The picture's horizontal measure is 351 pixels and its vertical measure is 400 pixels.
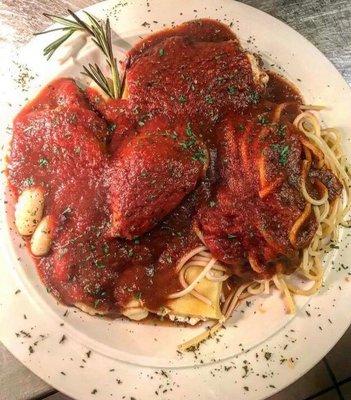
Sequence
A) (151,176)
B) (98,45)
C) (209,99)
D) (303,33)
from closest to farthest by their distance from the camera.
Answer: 1. (151,176)
2. (209,99)
3. (98,45)
4. (303,33)

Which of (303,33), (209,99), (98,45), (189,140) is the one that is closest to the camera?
(189,140)

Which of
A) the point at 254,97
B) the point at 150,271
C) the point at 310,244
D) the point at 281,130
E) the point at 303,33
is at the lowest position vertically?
the point at 310,244

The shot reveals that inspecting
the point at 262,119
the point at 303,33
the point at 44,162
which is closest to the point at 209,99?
the point at 262,119

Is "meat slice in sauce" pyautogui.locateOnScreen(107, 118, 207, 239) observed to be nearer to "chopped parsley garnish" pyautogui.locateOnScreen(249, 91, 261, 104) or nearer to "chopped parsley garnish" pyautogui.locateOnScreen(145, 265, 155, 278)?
"chopped parsley garnish" pyautogui.locateOnScreen(145, 265, 155, 278)

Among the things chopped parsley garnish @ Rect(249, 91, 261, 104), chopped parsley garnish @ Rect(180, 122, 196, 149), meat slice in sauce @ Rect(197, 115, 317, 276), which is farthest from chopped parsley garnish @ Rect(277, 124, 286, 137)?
chopped parsley garnish @ Rect(180, 122, 196, 149)

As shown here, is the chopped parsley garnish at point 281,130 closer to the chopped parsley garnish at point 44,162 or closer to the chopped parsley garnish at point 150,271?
the chopped parsley garnish at point 150,271

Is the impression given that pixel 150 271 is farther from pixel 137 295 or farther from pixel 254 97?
pixel 254 97

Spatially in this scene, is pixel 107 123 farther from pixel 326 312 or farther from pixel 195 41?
pixel 326 312
